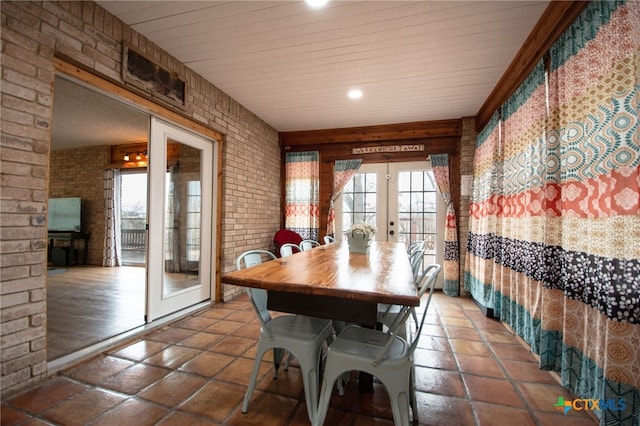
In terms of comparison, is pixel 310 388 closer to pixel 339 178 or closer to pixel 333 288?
pixel 333 288

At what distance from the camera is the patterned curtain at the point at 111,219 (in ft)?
20.0

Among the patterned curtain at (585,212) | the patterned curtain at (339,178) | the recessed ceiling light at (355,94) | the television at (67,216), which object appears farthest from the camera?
the television at (67,216)

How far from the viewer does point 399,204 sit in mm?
4531

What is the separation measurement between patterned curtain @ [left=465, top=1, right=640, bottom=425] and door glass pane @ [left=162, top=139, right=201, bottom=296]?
3378mm

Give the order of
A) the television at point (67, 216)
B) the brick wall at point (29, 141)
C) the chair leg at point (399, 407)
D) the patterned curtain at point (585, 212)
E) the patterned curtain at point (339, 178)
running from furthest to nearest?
the television at point (67, 216)
the patterned curtain at point (339, 178)
the brick wall at point (29, 141)
the patterned curtain at point (585, 212)
the chair leg at point (399, 407)

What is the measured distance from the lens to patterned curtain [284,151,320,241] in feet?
15.8

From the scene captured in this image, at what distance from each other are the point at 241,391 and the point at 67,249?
22.2 ft

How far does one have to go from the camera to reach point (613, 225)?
1.35 m

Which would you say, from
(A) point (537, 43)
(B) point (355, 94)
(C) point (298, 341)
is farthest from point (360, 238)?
(A) point (537, 43)

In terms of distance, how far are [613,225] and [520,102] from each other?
5.65 ft

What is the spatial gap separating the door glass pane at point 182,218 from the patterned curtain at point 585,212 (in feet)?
11.1

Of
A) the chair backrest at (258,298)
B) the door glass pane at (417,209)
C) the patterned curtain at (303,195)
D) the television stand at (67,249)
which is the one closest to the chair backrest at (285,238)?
the patterned curtain at (303,195)

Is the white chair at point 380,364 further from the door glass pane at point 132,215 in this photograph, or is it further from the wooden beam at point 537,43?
the door glass pane at point 132,215

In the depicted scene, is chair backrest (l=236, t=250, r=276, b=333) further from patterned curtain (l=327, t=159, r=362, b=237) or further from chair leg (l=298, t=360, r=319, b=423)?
patterned curtain (l=327, t=159, r=362, b=237)
